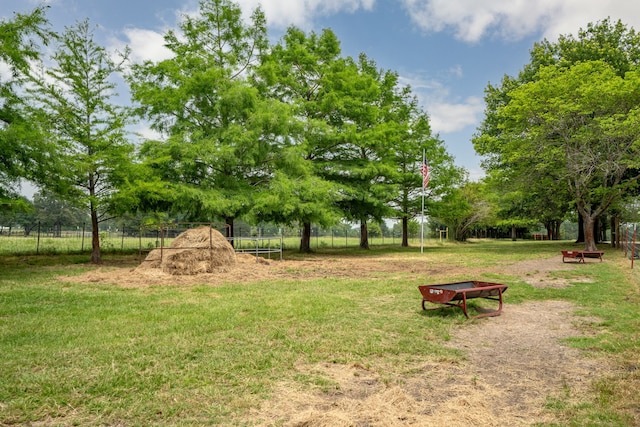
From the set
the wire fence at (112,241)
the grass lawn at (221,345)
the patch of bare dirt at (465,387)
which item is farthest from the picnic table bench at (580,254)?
the wire fence at (112,241)

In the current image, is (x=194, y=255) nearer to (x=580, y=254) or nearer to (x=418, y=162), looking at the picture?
(x=580, y=254)

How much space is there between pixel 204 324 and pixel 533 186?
76.0 feet

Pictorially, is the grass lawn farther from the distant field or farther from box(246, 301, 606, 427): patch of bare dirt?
the distant field

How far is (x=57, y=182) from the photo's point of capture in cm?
1503

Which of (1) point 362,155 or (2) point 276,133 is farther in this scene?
(1) point 362,155

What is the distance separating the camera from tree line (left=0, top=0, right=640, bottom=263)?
1592cm

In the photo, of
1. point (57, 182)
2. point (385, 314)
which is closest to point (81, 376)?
point (385, 314)

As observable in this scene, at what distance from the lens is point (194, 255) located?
13.6 metres

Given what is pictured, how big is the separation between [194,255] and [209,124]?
360 inches

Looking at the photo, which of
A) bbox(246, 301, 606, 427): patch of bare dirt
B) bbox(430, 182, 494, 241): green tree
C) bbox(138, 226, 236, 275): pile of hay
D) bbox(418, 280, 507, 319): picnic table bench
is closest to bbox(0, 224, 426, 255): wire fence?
bbox(138, 226, 236, 275): pile of hay

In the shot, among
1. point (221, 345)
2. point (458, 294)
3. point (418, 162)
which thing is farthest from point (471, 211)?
point (221, 345)

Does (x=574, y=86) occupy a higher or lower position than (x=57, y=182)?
higher

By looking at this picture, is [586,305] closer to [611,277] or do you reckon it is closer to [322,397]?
[611,277]

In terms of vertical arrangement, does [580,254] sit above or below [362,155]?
below
